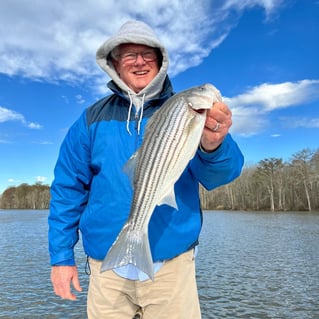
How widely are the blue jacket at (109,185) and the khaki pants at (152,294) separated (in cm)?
20

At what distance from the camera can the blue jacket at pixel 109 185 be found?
3.47 meters

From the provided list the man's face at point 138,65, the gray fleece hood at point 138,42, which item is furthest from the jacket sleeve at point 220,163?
the man's face at point 138,65

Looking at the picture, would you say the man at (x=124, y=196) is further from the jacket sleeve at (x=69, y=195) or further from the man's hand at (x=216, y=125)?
the man's hand at (x=216, y=125)

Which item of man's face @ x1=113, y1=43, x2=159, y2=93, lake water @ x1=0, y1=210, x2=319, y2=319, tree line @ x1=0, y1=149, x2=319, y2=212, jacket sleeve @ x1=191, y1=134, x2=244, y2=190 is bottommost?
lake water @ x1=0, y1=210, x2=319, y2=319

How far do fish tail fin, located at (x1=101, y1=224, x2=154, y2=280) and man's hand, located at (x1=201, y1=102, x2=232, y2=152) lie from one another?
3.15 feet

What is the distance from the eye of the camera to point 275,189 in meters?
83.0

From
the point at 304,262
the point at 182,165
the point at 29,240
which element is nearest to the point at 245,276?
the point at 304,262

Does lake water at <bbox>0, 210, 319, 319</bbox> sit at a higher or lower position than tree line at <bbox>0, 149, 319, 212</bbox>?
lower

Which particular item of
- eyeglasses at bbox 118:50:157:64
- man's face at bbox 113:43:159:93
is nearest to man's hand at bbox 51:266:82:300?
man's face at bbox 113:43:159:93

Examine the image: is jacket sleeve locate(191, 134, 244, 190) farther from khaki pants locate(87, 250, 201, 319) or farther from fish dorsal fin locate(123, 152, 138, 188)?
khaki pants locate(87, 250, 201, 319)

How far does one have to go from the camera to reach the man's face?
12.8 feet

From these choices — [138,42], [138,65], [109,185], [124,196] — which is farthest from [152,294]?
[138,42]

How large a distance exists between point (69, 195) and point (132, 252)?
1218mm

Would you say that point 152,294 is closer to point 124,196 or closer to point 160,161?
point 124,196
